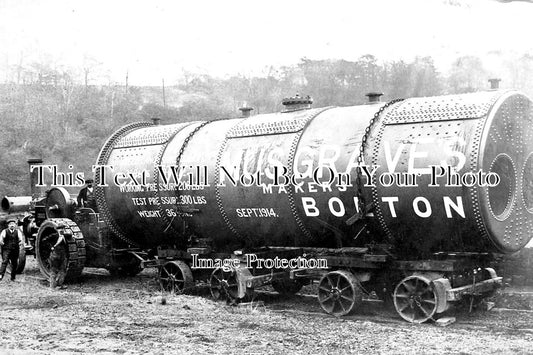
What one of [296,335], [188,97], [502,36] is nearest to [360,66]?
[502,36]

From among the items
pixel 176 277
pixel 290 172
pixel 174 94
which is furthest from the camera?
pixel 174 94

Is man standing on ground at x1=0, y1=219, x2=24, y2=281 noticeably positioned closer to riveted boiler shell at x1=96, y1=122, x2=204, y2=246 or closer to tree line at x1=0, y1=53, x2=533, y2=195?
riveted boiler shell at x1=96, y1=122, x2=204, y2=246

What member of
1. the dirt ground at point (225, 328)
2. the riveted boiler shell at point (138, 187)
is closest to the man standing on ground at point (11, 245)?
the dirt ground at point (225, 328)

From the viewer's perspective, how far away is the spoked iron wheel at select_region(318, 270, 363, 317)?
29.7 ft

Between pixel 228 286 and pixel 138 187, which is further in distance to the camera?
pixel 138 187

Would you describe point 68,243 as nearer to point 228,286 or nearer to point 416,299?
point 228,286

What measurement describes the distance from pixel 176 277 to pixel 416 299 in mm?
4758

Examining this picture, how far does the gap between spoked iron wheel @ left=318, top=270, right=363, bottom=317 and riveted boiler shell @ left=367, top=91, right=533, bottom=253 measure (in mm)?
919

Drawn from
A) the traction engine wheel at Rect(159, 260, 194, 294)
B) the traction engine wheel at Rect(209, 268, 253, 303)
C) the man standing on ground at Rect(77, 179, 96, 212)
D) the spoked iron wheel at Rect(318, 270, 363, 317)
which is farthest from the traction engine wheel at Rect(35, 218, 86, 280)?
the spoked iron wheel at Rect(318, 270, 363, 317)

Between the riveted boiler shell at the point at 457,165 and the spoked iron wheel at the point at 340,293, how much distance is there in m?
0.92

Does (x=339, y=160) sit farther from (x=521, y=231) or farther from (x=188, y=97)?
(x=188, y=97)

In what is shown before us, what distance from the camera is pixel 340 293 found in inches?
362

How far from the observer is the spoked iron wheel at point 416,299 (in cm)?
849

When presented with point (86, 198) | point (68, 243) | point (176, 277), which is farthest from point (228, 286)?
point (86, 198)
